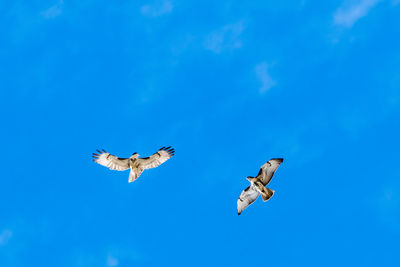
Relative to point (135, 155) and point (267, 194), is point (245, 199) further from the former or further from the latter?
point (135, 155)

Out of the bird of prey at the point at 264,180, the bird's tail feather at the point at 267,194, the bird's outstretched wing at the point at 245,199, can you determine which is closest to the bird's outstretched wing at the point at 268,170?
the bird of prey at the point at 264,180

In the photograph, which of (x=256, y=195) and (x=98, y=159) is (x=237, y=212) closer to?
(x=256, y=195)

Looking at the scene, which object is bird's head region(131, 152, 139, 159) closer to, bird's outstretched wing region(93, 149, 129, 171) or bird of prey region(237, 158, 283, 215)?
bird's outstretched wing region(93, 149, 129, 171)

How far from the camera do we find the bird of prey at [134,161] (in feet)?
96.9

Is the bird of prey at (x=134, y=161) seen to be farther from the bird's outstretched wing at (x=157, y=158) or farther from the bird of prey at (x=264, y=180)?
the bird of prey at (x=264, y=180)

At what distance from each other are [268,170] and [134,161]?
768cm

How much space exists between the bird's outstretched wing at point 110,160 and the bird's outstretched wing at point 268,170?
777 centimetres

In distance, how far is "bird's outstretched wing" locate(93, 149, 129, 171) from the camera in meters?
29.7

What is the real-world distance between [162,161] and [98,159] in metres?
3.71

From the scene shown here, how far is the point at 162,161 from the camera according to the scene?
1191 inches

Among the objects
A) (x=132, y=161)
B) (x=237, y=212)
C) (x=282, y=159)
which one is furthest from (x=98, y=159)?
(x=282, y=159)

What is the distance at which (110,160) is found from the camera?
29.8 metres

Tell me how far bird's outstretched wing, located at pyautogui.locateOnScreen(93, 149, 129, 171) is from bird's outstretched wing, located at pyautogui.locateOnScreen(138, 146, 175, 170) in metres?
0.97

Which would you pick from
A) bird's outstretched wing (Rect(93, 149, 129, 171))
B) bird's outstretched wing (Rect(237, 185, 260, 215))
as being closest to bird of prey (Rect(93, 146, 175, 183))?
bird's outstretched wing (Rect(93, 149, 129, 171))
